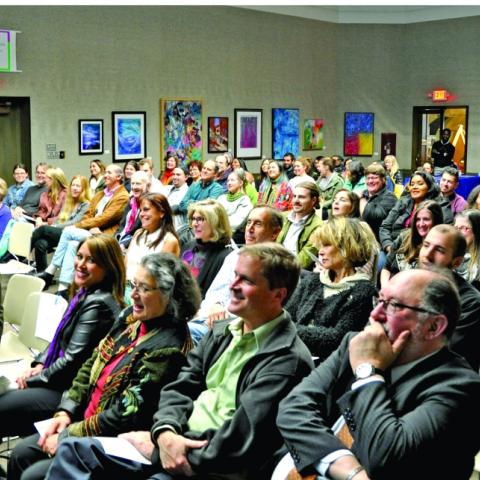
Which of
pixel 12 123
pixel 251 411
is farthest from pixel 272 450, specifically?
pixel 12 123

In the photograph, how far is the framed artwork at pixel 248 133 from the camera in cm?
1666

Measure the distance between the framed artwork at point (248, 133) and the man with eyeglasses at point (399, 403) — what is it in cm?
1452

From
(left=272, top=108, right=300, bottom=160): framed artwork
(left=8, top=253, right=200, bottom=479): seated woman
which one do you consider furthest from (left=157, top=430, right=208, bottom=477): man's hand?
(left=272, top=108, right=300, bottom=160): framed artwork

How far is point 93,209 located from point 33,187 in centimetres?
196

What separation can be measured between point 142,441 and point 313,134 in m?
16.2

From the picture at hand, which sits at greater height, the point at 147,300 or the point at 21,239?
the point at 147,300

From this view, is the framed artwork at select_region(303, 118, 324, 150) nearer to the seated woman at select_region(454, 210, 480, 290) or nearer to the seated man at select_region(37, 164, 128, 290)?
the seated man at select_region(37, 164, 128, 290)

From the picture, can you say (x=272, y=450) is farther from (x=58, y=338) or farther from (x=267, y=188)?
(x=267, y=188)

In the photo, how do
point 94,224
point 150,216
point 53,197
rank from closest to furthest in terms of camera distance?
point 150,216, point 94,224, point 53,197

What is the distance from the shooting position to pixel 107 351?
131 inches

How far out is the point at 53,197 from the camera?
9.35 metres

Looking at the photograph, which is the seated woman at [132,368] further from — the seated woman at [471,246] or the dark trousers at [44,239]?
the dark trousers at [44,239]

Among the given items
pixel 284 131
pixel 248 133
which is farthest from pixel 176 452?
pixel 284 131

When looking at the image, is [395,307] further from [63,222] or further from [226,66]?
[226,66]
